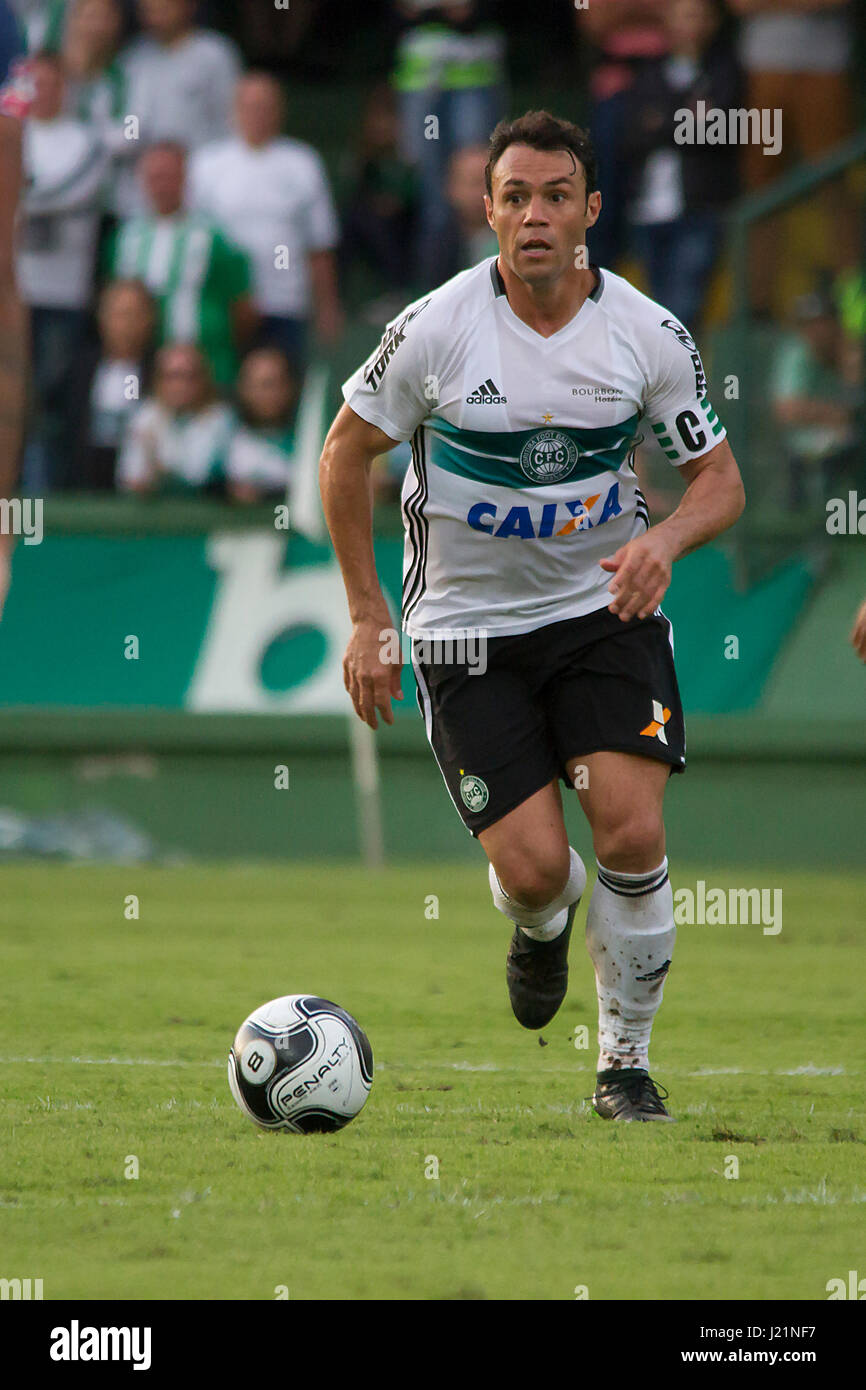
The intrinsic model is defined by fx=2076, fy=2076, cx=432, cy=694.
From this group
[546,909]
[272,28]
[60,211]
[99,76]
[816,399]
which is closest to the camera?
[546,909]

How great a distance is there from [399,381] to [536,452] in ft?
1.28

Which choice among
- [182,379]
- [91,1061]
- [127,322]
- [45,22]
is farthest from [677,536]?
[45,22]

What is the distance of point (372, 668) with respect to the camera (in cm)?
512

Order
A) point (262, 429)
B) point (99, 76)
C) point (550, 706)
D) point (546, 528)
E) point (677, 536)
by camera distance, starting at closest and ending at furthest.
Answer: point (677, 536), point (546, 528), point (550, 706), point (262, 429), point (99, 76)

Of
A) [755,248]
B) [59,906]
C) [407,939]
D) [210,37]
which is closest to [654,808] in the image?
[407,939]

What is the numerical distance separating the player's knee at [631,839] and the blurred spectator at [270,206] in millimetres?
7595

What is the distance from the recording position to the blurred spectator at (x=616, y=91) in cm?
1193

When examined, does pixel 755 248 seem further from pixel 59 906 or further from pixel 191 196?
pixel 59 906

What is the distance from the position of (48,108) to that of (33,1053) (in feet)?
24.9

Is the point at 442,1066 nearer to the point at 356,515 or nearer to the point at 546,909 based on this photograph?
the point at 546,909

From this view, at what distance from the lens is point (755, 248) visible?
454 inches

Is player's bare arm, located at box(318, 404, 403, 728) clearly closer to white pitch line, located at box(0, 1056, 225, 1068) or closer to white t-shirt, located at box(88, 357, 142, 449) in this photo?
white pitch line, located at box(0, 1056, 225, 1068)

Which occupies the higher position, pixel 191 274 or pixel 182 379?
pixel 191 274

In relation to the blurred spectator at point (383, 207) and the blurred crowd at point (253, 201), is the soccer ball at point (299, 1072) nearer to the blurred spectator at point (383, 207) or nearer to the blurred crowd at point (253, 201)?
the blurred crowd at point (253, 201)
